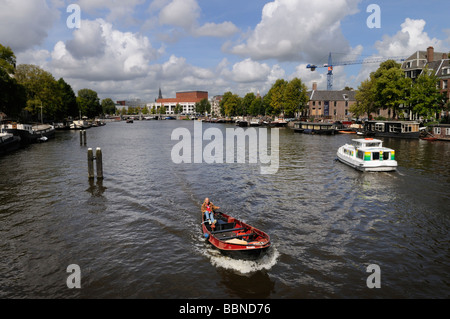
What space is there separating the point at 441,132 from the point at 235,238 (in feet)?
239

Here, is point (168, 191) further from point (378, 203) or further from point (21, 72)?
point (21, 72)

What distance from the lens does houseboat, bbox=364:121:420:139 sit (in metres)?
76.4

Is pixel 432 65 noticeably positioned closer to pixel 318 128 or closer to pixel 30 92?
pixel 318 128

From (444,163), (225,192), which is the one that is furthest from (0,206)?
(444,163)

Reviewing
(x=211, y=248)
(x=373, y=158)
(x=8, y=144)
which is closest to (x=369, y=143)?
(x=373, y=158)

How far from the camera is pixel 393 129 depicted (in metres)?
81.4

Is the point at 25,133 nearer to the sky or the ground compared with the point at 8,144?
nearer to the sky

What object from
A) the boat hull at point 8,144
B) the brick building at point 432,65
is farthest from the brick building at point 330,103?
the boat hull at point 8,144

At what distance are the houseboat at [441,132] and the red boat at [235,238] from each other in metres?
69.6

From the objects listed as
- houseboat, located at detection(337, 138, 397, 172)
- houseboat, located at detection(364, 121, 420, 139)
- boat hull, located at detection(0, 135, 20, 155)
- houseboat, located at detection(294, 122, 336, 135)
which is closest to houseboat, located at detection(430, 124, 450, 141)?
houseboat, located at detection(364, 121, 420, 139)

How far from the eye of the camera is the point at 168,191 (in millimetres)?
32469

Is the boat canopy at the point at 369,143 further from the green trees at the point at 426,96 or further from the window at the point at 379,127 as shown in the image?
the green trees at the point at 426,96

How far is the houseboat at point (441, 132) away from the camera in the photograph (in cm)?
7125
